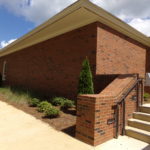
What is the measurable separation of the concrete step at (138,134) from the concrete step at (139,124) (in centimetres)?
11

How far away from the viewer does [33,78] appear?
1094 cm

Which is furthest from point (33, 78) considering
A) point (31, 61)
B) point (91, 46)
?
point (91, 46)

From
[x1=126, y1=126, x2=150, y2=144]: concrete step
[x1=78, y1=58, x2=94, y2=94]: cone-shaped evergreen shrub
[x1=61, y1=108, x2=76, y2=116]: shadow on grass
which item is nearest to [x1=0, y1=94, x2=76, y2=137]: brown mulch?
[x1=61, y1=108, x2=76, y2=116]: shadow on grass

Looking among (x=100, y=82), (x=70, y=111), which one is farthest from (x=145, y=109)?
(x=70, y=111)

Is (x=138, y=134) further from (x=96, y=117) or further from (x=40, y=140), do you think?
(x=40, y=140)

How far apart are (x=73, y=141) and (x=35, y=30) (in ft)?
21.4

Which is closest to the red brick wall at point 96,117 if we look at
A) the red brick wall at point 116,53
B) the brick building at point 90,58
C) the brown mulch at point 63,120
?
the brick building at point 90,58

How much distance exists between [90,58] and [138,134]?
3.58 m

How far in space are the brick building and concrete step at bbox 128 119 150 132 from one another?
0.88ft

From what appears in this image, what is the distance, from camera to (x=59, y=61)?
27.5 ft

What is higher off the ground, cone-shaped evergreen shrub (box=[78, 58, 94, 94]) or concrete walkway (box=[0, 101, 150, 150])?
cone-shaped evergreen shrub (box=[78, 58, 94, 94])

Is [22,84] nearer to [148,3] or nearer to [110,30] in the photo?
[110,30]

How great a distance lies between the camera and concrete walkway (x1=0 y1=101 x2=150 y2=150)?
3363 mm

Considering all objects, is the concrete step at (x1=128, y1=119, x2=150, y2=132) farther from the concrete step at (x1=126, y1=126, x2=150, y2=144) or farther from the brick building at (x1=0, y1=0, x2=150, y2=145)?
the brick building at (x1=0, y1=0, x2=150, y2=145)
